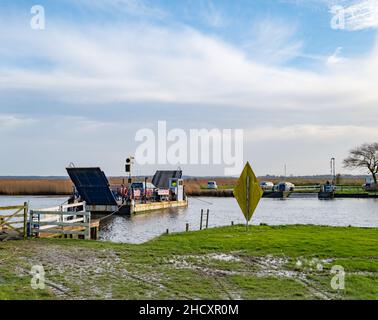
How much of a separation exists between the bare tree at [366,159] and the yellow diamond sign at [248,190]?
74345 mm

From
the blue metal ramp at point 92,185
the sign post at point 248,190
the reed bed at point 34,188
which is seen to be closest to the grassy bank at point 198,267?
the sign post at point 248,190

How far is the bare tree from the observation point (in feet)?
287

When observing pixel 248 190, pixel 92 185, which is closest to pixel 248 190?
pixel 248 190

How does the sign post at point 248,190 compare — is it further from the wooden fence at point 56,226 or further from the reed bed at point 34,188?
the reed bed at point 34,188

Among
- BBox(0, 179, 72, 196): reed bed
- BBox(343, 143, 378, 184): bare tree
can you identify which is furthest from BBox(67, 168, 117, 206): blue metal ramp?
BBox(343, 143, 378, 184): bare tree

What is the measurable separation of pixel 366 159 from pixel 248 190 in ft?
248

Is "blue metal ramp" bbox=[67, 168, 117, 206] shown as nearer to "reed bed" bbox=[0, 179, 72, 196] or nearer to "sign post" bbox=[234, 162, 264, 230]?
"sign post" bbox=[234, 162, 264, 230]

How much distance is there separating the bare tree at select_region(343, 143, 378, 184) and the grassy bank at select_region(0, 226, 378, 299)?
241 ft

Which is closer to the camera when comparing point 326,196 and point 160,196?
point 160,196

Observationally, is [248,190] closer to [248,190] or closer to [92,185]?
[248,190]
